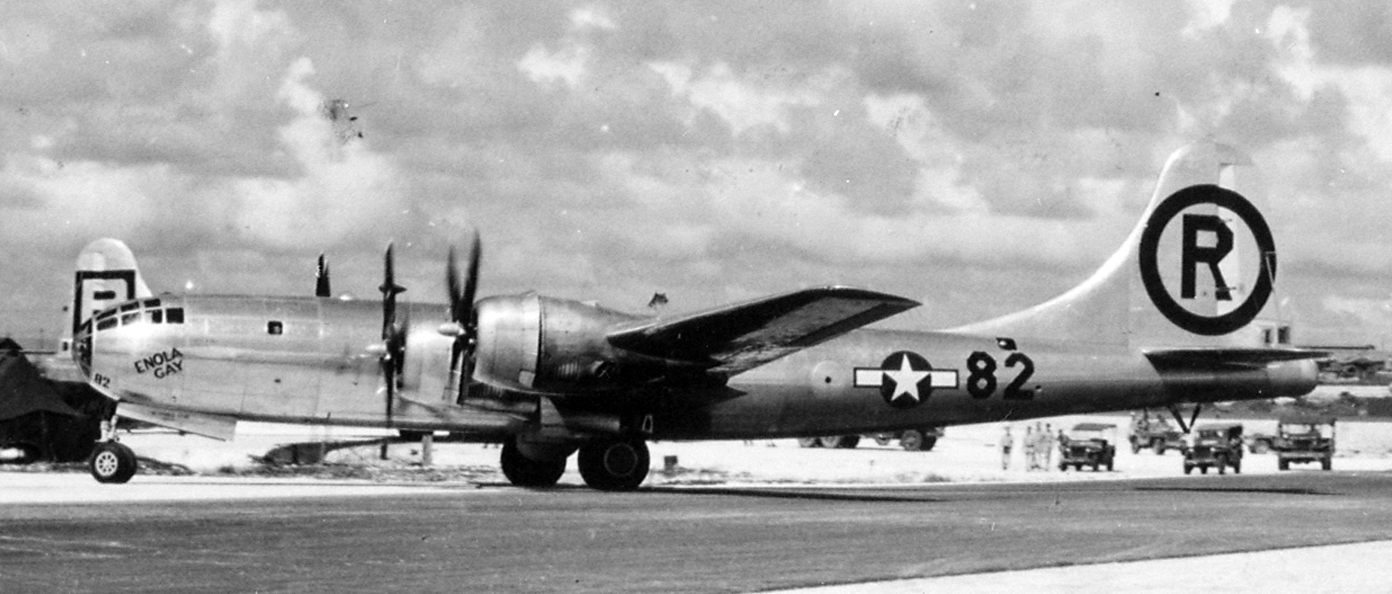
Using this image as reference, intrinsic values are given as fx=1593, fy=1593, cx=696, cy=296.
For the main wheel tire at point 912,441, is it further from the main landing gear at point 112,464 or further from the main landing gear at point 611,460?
the main landing gear at point 112,464

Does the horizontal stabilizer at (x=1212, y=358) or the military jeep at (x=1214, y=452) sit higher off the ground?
the horizontal stabilizer at (x=1212, y=358)

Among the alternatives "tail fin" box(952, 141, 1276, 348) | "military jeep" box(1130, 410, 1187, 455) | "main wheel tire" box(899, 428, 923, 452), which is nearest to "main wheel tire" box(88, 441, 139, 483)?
"tail fin" box(952, 141, 1276, 348)

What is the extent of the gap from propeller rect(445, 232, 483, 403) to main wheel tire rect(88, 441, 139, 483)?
5.80m

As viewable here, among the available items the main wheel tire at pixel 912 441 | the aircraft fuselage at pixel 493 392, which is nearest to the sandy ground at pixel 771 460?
the main wheel tire at pixel 912 441

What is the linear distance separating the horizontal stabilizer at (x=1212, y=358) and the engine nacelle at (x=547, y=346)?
10776 millimetres

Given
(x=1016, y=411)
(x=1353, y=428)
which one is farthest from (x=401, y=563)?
(x=1353, y=428)

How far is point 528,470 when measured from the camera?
29719 mm

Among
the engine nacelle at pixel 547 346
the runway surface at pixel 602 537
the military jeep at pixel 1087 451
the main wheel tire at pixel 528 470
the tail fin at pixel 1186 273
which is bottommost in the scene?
the runway surface at pixel 602 537

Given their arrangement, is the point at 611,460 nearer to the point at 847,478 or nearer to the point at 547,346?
the point at 547,346

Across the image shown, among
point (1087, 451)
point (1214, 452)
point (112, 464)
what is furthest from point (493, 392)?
point (1214, 452)

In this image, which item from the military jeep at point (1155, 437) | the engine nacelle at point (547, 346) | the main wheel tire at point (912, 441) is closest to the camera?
the engine nacelle at point (547, 346)

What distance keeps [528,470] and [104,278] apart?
20700 mm

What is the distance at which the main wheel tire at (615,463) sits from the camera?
28.2 metres

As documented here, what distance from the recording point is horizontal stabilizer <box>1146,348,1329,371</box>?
99.9 ft
